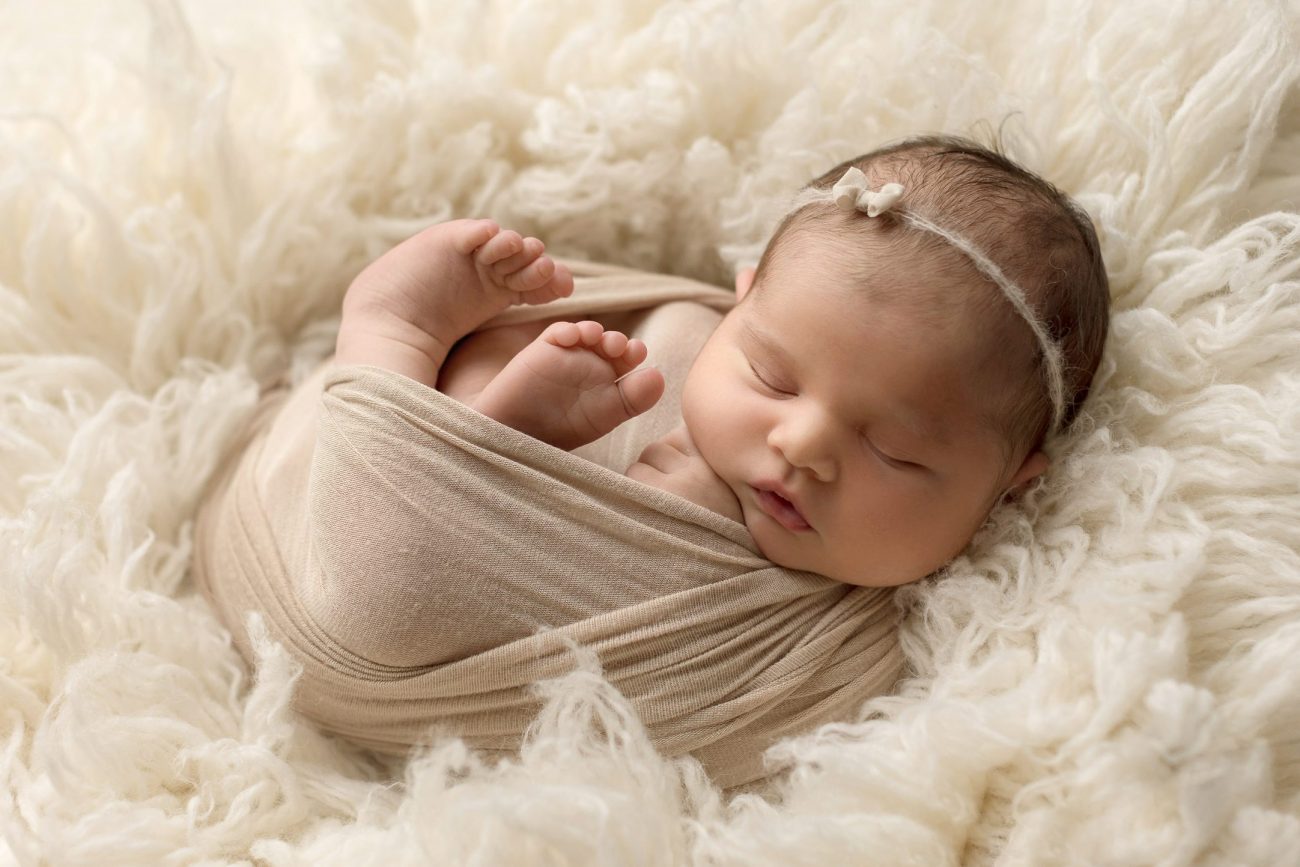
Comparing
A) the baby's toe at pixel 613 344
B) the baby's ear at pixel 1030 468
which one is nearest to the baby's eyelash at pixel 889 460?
the baby's ear at pixel 1030 468

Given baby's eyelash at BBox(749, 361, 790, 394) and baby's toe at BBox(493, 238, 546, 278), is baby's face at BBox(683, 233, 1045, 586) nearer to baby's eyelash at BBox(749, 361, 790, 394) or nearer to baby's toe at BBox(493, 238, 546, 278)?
baby's eyelash at BBox(749, 361, 790, 394)

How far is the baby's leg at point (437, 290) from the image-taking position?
3.49ft

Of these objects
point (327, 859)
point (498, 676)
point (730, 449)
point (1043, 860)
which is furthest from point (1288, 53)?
point (327, 859)

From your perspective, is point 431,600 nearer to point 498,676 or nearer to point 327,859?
point 498,676

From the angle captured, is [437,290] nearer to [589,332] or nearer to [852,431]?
[589,332]

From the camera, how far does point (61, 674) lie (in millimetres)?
946

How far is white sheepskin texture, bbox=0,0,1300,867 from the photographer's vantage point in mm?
829

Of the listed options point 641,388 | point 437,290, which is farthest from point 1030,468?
point 437,290

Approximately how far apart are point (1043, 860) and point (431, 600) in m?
0.50

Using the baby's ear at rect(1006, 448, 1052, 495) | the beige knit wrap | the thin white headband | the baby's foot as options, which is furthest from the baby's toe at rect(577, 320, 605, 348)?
the baby's ear at rect(1006, 448, 1052, 495)

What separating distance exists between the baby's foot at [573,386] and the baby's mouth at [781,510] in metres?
0.13

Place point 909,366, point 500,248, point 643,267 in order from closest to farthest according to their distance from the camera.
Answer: point 909,366
point 500,248
point 643,267

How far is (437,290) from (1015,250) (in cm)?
52

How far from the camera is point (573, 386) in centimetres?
99
